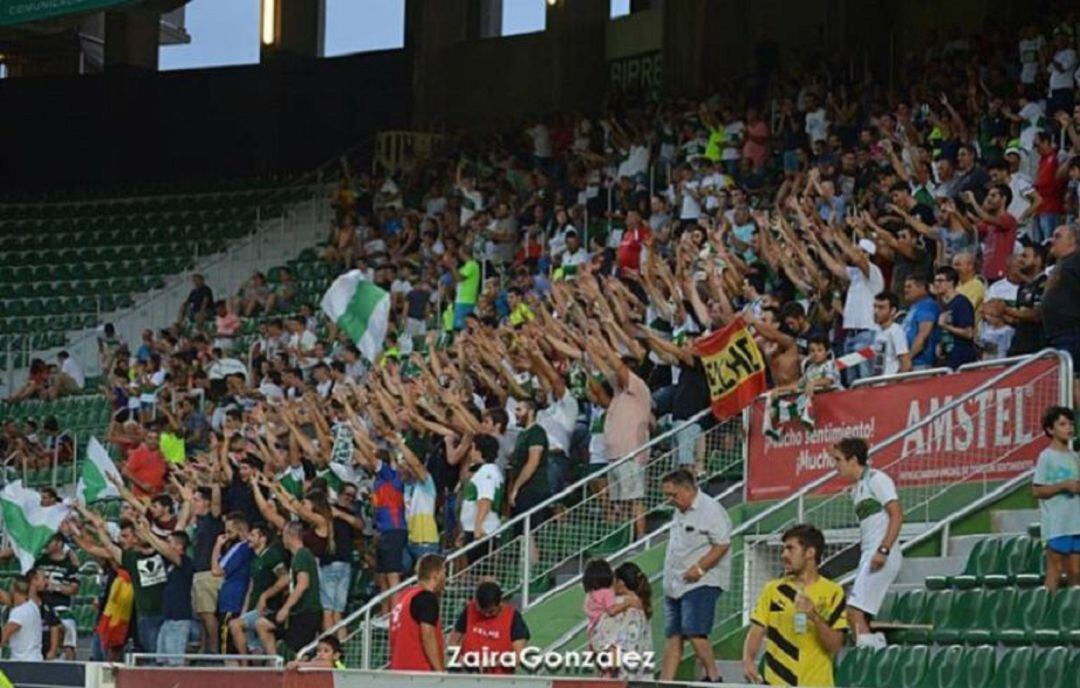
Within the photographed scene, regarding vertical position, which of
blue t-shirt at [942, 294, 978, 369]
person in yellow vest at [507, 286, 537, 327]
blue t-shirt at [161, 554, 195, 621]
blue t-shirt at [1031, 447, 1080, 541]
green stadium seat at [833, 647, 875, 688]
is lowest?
blue t-shirt at [161, 554, 195, 621]

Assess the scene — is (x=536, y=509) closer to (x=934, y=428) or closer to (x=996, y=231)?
(x=934, y=428)

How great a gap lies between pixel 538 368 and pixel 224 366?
9095 mm

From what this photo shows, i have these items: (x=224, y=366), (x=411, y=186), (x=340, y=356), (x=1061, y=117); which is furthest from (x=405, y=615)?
(x=411, y=186)

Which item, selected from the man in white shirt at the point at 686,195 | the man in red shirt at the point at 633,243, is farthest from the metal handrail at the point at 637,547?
the man in white shirt at the point at 686,195

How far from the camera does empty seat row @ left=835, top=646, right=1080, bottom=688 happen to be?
39.3ft

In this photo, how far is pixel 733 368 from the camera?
56.5ft

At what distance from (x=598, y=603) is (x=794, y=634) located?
8.28 feet

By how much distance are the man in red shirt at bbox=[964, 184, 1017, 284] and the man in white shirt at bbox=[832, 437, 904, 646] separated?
4453 mm

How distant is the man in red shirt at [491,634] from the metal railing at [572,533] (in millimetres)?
3278

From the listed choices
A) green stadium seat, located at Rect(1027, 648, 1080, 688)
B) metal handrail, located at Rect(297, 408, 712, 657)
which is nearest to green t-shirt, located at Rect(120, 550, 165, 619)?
metal handrail, located at Rect(297, 408, 712, 657)

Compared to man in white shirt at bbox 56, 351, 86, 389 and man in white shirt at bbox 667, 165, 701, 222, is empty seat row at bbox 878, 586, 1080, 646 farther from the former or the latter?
man in white shirt at bbox 56, 351, 86, 389

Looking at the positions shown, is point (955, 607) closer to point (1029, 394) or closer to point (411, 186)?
point (1029, 394)

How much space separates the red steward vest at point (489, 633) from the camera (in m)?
14.1

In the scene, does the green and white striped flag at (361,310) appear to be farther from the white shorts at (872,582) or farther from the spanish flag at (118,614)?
the white shorts at (872,582)
